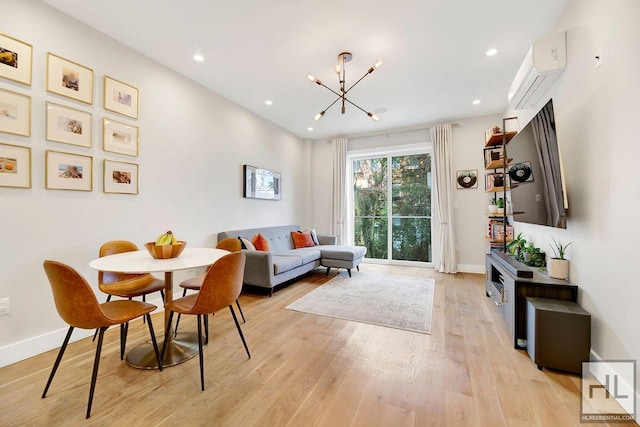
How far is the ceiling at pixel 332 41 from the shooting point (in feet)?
7.40

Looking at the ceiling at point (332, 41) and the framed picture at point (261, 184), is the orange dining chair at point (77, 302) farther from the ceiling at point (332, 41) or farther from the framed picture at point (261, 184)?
the framed picture at point (261, 184)

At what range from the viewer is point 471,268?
4918 mm

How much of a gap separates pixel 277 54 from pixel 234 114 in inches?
62.3

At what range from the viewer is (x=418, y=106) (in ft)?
14.4

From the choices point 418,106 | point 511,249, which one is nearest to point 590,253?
point 511,249

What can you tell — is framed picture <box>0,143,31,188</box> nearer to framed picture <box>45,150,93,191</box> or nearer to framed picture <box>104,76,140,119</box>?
framed picture <box>45,150,93,191</box>

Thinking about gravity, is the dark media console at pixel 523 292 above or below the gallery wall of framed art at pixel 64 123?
below

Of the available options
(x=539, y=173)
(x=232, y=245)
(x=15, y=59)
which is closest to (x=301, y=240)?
(x=232, y=245)

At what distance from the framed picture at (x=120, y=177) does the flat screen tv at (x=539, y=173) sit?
12.6 ft

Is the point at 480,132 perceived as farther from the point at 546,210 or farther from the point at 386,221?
the point at 546,210

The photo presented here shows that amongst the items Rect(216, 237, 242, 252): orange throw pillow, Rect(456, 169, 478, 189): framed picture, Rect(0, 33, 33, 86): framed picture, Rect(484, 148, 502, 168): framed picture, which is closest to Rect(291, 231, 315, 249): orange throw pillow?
Rect(216, 237, 242, 252): orange throw pillow

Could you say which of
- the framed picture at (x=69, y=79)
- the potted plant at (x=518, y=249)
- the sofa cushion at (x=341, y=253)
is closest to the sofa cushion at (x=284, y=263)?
the sofa cushion at (x=341, y=253)

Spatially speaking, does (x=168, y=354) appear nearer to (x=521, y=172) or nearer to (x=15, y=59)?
(x=15, y=59)

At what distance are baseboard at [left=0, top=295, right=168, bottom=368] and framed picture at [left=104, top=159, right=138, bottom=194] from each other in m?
1.30
